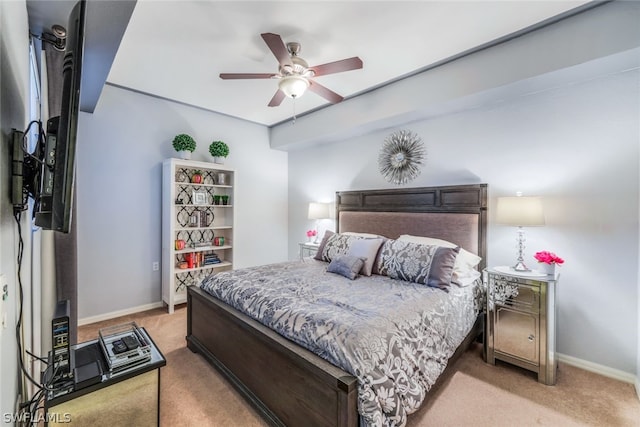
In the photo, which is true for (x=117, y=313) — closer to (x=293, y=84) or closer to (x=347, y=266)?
(x=347, y=266)

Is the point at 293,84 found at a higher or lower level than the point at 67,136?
higher

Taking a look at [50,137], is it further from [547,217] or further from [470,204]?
[547,217]

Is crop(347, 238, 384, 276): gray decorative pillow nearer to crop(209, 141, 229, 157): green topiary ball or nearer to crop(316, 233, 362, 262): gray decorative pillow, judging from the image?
crop(316, 233, 362, 262): gray decorative pillow

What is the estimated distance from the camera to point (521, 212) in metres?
2.42

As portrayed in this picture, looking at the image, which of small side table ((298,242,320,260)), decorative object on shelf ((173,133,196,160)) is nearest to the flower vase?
small side table ((298,242,320,260))

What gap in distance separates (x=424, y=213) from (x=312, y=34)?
2249 mm

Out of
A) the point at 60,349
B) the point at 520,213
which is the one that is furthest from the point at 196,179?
the point at 520,213

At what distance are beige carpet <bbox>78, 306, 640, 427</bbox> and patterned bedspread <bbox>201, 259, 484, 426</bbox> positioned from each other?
30cm

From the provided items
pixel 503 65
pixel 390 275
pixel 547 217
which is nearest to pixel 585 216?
pixel 547 217

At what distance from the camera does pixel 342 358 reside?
4.78ft

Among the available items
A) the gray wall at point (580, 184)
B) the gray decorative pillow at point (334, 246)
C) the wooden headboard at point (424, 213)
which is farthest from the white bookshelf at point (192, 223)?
the gray wall at point (580, 184)

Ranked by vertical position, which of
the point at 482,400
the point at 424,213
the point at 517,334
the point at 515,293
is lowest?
the point at 482,400

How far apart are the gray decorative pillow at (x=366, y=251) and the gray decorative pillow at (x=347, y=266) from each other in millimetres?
75

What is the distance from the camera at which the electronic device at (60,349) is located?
1312 millimetres
